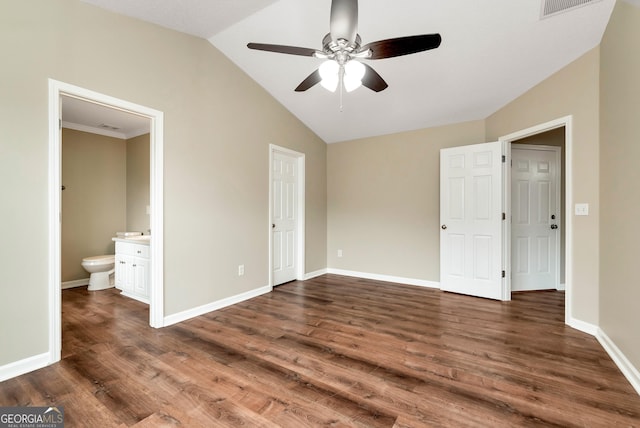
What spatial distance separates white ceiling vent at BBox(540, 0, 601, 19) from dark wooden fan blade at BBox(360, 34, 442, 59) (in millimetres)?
1378

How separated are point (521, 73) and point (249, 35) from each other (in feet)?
9.74

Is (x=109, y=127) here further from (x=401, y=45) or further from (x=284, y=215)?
(x=401, y=45)

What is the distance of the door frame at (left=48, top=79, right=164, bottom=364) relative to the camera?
85.1 inches

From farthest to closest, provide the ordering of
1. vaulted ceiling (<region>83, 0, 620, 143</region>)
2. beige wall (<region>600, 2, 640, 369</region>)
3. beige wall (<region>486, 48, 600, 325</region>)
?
beige wall (<region>486, 48, 600, 325</region>), vaulted ceiling (<region>83, 0, 620, 143</region>), beige wall (<region>600, 2, 640, 369</region>)

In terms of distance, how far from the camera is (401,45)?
5.97 feet

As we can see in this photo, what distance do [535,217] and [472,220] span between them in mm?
1054

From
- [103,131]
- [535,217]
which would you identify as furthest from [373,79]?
[103,131]

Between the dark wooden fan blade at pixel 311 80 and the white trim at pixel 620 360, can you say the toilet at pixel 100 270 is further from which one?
the white trim at pixel 620 360

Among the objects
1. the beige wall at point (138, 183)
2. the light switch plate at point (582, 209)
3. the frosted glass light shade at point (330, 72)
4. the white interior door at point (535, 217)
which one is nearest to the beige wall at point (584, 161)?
the light switch plate at point (582, 209)

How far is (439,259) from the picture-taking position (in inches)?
169

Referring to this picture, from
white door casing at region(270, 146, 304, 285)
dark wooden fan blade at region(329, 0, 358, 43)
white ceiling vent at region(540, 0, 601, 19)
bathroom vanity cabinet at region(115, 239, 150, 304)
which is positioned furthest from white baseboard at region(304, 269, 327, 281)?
white ceiling vent at region(540, 0, 601, 19)

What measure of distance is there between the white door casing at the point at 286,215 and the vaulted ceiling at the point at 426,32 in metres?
1.07

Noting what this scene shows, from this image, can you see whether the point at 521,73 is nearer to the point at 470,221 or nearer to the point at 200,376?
the point at 470,221

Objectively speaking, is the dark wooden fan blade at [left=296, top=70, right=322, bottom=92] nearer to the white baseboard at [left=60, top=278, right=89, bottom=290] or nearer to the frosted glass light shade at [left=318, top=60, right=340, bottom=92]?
the frosted glass light shade at [left=318, top=60, right=340, bottom=92]
